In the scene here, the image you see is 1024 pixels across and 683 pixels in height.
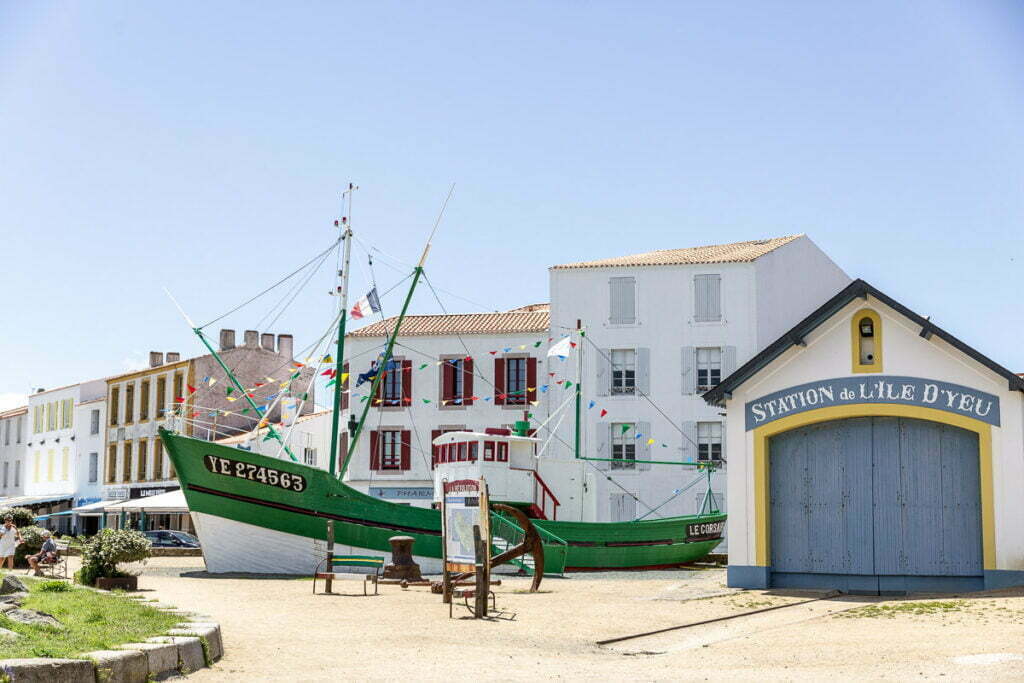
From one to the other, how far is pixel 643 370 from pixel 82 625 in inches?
1315

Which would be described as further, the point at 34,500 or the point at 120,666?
the point at 34,500

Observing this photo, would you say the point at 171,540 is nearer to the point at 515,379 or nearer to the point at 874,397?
the point at 515,379

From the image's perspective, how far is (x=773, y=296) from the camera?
4466 centimetres

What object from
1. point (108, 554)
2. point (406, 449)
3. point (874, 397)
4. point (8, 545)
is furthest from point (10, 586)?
point (406, 449)

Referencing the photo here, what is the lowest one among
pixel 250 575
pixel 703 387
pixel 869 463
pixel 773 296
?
pixel 250 575

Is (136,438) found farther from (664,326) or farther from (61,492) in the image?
(664,326)

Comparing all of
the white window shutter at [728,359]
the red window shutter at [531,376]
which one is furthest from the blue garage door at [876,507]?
the red window shutter at [531,376]

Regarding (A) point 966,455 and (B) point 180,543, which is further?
(B) point 180,543

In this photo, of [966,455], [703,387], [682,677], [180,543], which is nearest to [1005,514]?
[966,455]

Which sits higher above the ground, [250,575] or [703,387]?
[703,387]

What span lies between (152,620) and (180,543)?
1194 inches

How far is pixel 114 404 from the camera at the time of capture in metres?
61.4

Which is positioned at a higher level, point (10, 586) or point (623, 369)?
point (623, 369)

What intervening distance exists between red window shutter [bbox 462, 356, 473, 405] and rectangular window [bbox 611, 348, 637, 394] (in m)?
5.78
